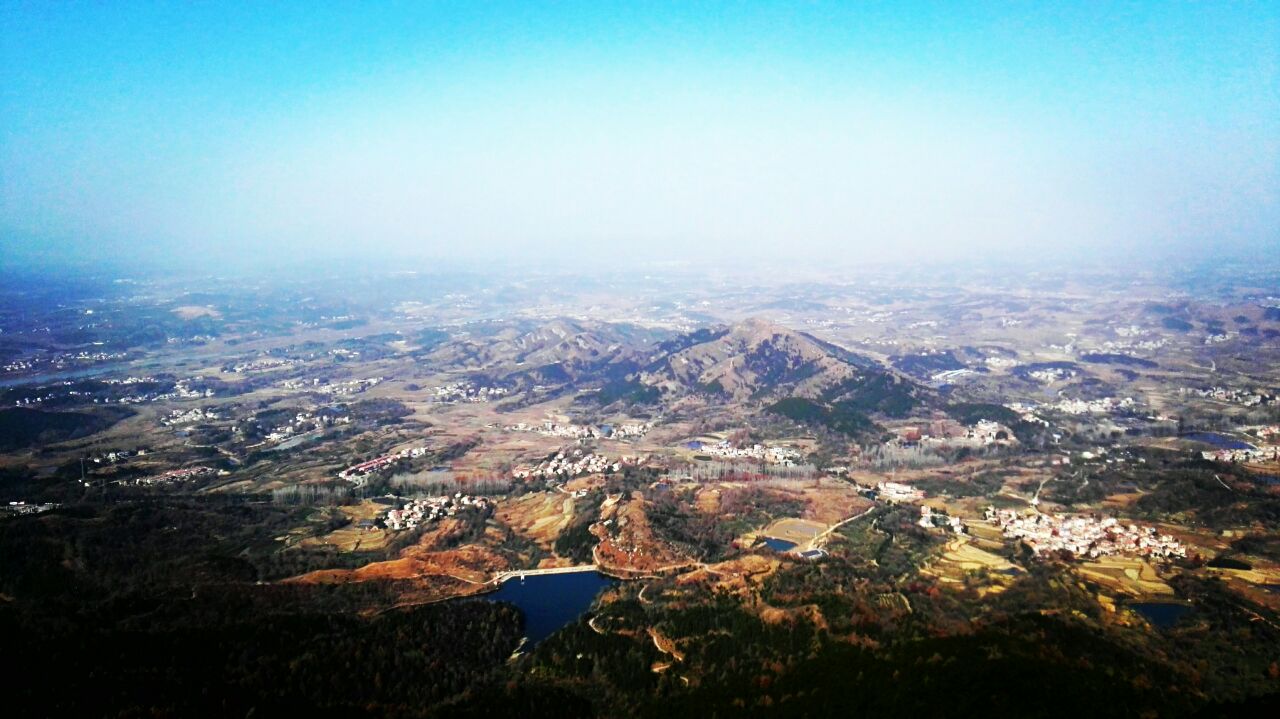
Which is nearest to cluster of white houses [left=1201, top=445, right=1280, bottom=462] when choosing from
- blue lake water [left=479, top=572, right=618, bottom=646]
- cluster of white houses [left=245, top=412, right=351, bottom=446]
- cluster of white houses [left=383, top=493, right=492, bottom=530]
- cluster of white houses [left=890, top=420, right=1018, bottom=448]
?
cluster of white houses [left=890, top=420, right=1018, bottom=448]

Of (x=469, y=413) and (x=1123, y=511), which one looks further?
(x=469, y=413)

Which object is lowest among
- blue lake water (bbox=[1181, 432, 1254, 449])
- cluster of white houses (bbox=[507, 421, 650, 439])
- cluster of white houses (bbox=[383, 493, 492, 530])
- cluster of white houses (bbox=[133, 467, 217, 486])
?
cluster of white houses (bbox=[507, 421, 650, 439])

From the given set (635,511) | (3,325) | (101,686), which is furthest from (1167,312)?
(3,325)

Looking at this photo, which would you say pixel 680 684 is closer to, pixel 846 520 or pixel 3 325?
pixel 846 520

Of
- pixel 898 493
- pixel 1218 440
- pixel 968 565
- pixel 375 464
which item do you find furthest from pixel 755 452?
pixel 1218 440

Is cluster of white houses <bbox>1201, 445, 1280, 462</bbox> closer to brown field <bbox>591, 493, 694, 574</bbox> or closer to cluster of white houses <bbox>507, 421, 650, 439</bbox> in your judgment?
brown field <bbox>591, 493, 694, 574</bbox>
